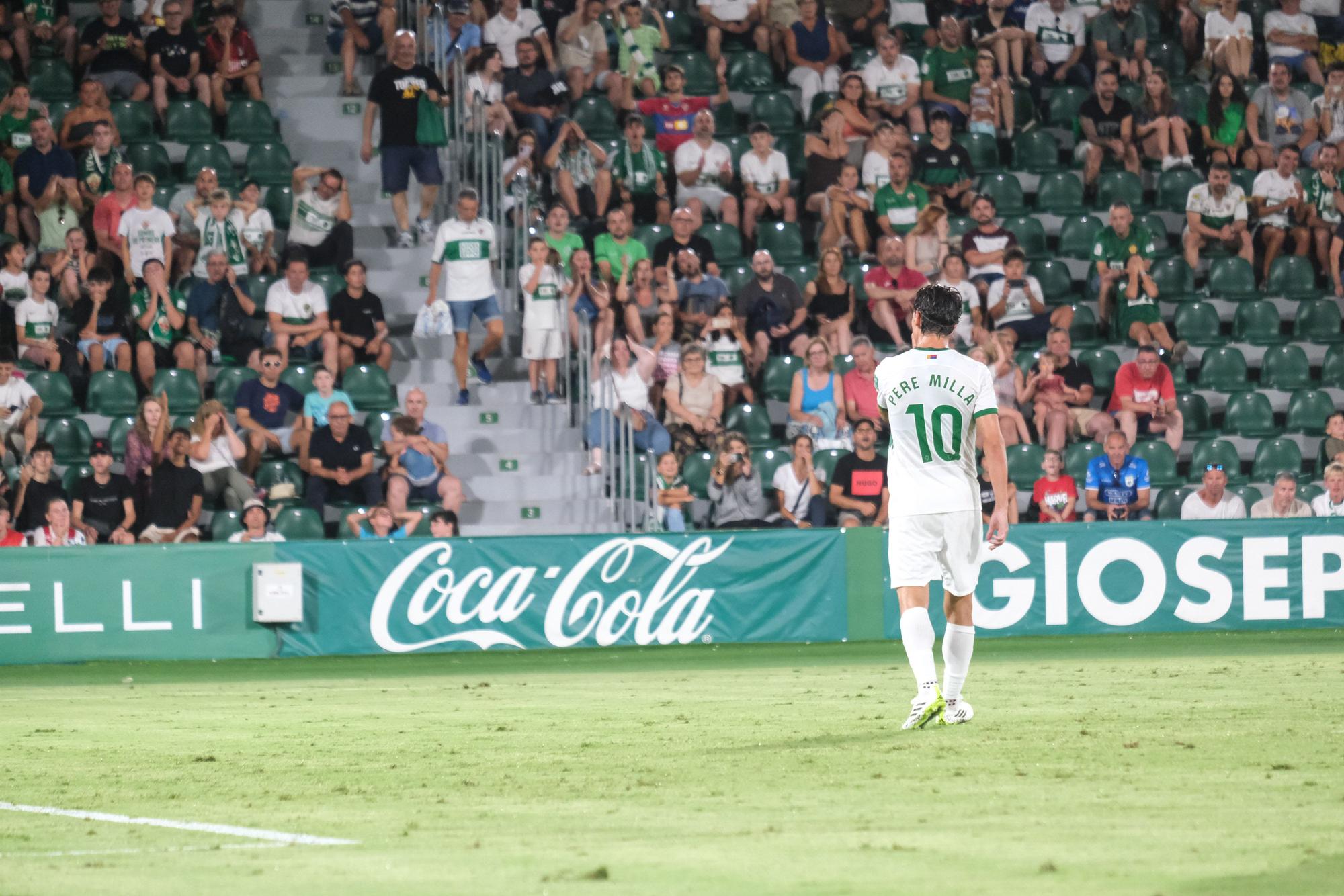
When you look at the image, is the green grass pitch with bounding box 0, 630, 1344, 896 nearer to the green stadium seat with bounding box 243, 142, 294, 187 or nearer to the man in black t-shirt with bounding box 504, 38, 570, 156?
the green stadium seat with bounding box 243, 142, 294, 187

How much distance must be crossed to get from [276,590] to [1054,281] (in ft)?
34.1

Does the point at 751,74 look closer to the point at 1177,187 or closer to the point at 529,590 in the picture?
the point at 1177,187

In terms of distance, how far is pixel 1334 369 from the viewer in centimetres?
2092

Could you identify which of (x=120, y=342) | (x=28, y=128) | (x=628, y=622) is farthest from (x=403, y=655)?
(x=28, y=128)

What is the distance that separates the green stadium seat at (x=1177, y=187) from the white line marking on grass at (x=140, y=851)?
61.9 feet

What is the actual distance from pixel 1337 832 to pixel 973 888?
157 cm

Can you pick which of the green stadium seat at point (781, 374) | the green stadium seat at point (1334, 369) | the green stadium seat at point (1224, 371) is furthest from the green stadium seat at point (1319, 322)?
the green stadium seat at point (781, 374)

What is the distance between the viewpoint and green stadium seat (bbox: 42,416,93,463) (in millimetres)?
18719

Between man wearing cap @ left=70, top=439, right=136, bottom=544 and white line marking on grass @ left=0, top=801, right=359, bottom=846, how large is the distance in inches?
408

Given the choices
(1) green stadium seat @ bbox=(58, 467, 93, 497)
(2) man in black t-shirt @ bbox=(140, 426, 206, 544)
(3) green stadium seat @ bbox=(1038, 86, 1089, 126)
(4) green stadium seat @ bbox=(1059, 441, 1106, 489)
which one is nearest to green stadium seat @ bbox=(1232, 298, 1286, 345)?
(4) green stadium seat @ bbox=(1059, 441, 1106, 489)

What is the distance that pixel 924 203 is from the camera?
2145 centimetres

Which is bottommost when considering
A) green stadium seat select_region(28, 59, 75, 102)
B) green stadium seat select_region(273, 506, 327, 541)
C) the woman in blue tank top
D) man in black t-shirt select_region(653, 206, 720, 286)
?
green stadium seat select_region(273, 506, 327, 541)

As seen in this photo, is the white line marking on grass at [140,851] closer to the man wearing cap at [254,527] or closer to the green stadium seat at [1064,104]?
the man wearing cap at [254,527]

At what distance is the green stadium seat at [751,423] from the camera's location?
19547 mm
